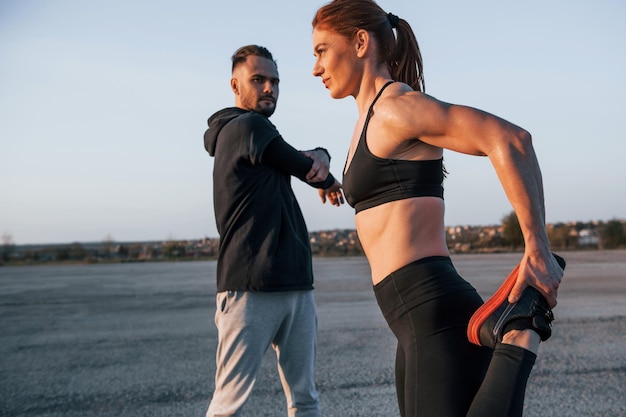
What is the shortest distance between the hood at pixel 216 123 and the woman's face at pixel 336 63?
120 cm

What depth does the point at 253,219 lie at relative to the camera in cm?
327

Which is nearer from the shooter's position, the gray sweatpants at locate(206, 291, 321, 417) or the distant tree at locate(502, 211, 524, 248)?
the gray sweatpants at locate(206, 291, 321, 417)

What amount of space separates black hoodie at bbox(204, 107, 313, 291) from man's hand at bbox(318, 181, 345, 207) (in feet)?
0.89

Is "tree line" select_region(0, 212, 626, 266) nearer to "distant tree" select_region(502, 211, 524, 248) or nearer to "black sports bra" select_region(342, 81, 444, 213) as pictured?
"distant tree" select_region(502, 211, 524, 248)

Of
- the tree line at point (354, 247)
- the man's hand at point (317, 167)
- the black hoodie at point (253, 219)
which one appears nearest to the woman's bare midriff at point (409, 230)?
the black hoodie at point (253, 219)

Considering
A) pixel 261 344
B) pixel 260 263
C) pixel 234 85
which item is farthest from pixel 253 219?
pixel 234 85

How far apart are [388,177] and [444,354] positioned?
21.9 inches

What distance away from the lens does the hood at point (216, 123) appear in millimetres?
3484

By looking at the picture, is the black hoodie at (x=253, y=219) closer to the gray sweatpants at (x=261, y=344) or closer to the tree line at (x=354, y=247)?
the gray sweatpants at (x=261, y=344)

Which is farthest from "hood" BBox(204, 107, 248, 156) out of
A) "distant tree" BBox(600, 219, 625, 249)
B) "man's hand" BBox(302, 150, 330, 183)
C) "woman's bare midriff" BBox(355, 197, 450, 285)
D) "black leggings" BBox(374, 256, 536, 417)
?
"distant tree" BBox(600, 219, 625, 249)

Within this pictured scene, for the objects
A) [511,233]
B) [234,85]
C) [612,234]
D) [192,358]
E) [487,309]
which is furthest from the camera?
[511,233]

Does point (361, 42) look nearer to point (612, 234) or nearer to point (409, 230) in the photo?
point (409, 230)

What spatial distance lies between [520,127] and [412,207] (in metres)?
0.40

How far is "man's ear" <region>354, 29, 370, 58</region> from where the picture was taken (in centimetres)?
226
